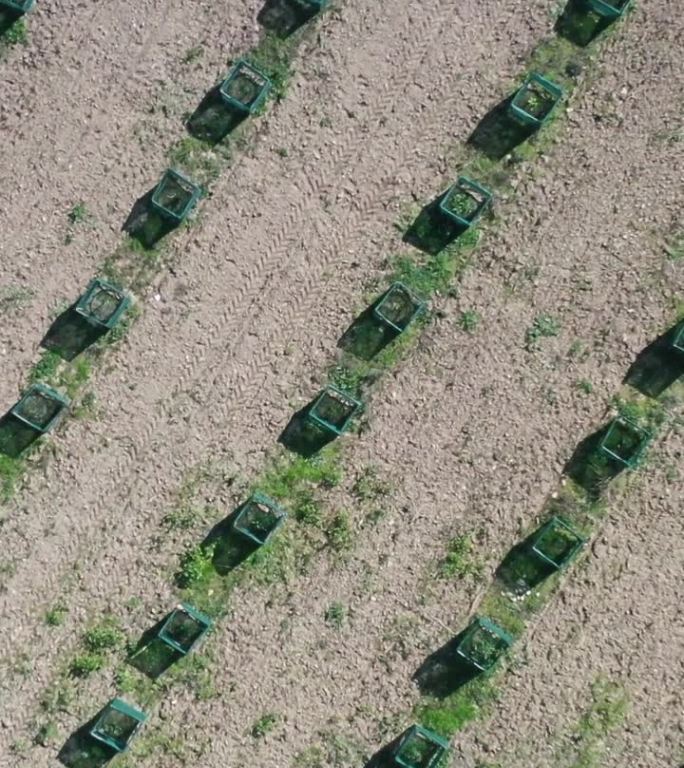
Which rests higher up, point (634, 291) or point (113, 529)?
point (634, 291)

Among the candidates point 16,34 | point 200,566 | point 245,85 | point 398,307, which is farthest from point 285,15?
point 200,566

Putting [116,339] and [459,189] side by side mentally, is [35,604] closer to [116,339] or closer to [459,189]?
[116,339]

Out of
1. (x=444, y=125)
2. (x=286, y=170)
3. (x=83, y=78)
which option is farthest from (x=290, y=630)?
(x=83, y=78)

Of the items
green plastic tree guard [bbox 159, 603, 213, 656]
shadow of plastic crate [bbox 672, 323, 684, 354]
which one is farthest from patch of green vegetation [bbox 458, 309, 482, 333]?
green plastic tree guard [bbox 159, 603, 213, 656]

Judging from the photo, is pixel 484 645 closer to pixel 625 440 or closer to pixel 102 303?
pixel 625 440

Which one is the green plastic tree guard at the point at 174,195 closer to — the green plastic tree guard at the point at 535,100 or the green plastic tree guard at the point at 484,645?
the green plastic tree guard at the point at 535,100

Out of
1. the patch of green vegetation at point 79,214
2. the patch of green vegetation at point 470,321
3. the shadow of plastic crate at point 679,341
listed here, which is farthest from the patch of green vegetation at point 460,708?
the patch of green vegetation at point 79,214
